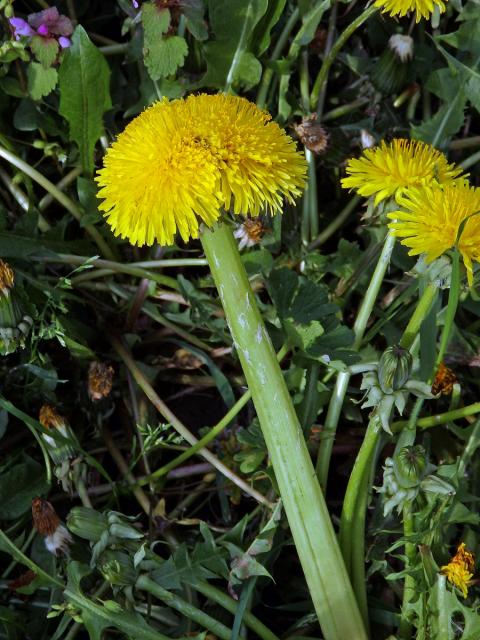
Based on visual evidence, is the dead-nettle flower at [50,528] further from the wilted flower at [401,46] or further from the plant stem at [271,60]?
the wilted flower at [401,46]

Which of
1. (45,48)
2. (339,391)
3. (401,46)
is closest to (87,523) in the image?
(339,391)

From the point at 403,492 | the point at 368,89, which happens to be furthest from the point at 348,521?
the point at 368,89

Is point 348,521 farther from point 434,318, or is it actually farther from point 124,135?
point 124,135

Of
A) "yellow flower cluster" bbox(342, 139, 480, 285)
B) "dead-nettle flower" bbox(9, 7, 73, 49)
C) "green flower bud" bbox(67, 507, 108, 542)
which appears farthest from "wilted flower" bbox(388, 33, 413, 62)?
"green flower bud" bbox(67, 507, 108, 542)

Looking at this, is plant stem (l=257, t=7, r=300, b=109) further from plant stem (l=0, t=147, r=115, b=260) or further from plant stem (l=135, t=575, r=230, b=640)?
plant stem (l=135, t=575, r=230, b=640)

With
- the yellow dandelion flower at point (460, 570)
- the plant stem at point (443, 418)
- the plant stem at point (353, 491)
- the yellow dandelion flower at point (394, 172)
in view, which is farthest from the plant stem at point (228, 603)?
the yellow dandelion flower at point (394, 172)

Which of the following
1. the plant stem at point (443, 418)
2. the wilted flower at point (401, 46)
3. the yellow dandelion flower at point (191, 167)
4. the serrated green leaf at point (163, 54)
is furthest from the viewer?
the wilted flower at point (401, 46)
